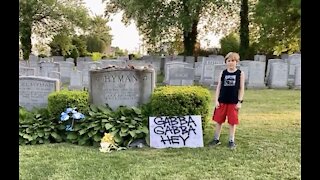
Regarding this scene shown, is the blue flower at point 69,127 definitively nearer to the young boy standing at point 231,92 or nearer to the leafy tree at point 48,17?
the young boy standing at point 231,92

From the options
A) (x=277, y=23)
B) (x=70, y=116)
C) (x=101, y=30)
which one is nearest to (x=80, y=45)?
(x=101, y=30)

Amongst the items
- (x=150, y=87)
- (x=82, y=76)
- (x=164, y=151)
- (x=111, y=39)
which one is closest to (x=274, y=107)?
(x=150, y=87)

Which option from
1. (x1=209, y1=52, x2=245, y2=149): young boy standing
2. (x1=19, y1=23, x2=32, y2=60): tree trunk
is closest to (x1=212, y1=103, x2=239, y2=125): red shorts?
(x1=209, y1=52, x2=245, y2=149): young boy standing

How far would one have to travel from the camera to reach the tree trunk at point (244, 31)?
→ 79.9 ft

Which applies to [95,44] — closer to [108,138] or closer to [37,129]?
[37,129]

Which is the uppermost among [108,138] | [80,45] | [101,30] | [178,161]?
[101,30]

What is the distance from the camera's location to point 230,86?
Answer: 211 inches

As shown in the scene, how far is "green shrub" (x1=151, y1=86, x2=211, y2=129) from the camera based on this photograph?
5.54 meters

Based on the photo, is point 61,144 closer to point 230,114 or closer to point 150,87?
point 150,87

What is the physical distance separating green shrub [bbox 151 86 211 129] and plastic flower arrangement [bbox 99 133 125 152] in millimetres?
780

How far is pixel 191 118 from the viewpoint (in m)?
5.47

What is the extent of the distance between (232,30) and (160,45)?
16.2 feet

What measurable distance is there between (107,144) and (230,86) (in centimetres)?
176

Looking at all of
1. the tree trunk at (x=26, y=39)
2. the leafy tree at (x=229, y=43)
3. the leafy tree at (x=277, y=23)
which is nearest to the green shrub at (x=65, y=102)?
the leafy tree at (x=277, y=23)
